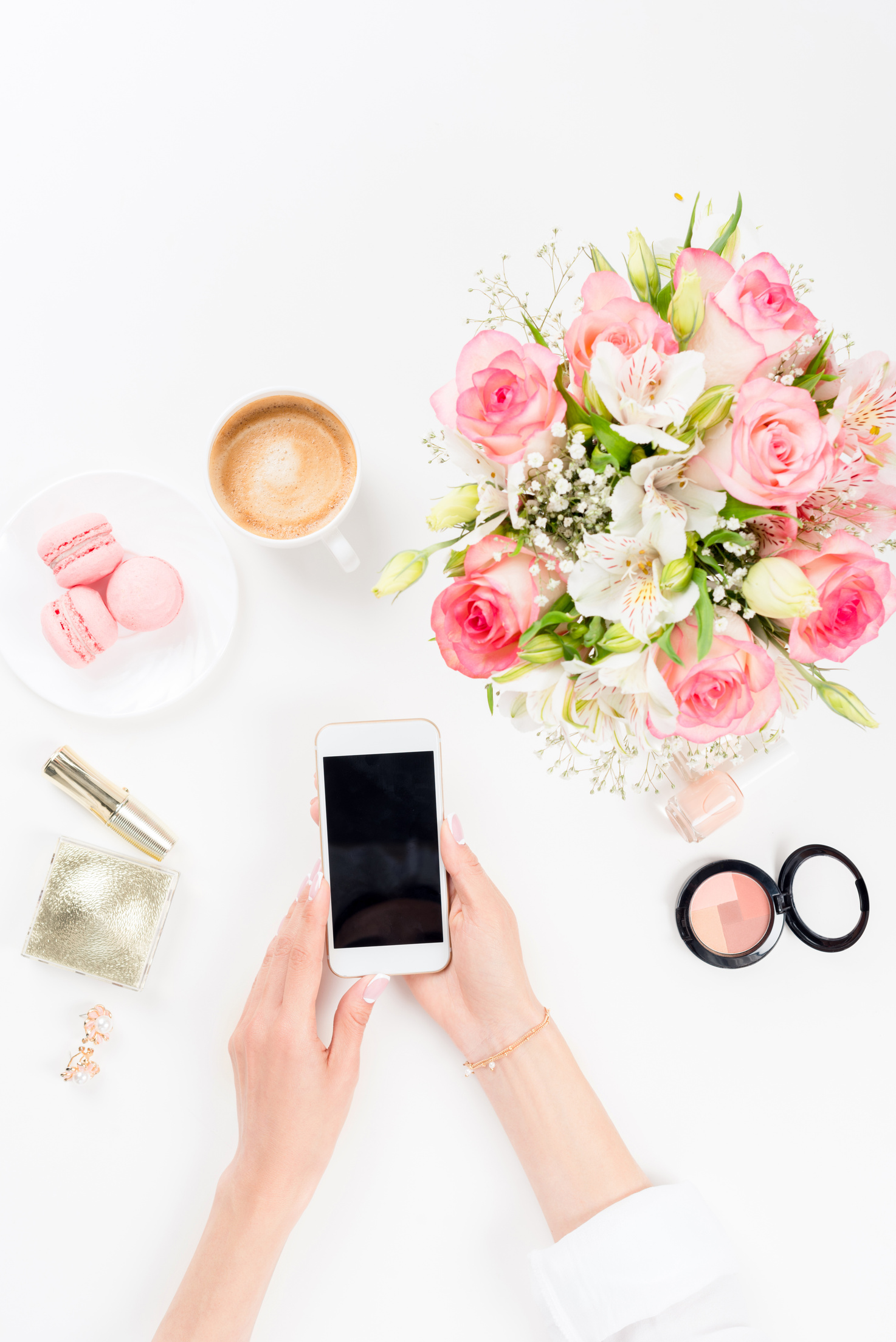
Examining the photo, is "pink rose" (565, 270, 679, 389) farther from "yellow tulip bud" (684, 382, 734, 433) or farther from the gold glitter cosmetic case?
the gold glitter cosmetic case

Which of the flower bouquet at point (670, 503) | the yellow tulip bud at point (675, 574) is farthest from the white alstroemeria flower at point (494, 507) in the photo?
the yellow tulip bud at point (675, 574)

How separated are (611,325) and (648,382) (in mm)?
47

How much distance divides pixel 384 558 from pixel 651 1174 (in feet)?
2.63

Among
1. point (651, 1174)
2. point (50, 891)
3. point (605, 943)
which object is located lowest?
point (651, 1174)

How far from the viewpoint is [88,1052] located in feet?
3.09

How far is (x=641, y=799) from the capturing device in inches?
39.3

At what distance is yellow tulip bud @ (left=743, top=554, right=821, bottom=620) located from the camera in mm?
483

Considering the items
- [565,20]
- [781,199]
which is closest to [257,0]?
[565,20]

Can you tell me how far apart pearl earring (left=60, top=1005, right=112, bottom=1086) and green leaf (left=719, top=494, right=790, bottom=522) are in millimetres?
869

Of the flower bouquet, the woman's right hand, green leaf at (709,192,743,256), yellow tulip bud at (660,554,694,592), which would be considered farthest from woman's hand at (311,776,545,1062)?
green leaf at (709,192,743,256)

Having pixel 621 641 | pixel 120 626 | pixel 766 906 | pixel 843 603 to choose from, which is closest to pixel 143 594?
pixel 120 626

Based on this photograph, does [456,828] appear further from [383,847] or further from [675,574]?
[675,574]

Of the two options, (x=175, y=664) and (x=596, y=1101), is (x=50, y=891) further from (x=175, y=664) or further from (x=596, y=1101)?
(x=596, y=1101)

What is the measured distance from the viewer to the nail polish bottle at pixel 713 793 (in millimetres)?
951
